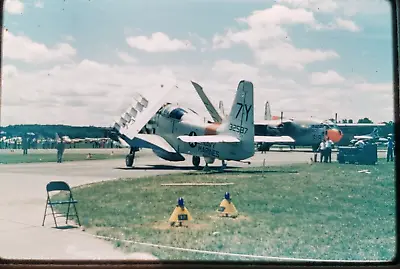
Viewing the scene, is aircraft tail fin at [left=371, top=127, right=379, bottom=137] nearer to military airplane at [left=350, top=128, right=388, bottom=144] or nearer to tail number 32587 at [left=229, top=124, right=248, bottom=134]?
military airplane at [left=350, top=128, right=388, bottom=144]

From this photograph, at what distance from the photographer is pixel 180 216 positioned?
3477 millimetres

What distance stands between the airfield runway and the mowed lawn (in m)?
0.14

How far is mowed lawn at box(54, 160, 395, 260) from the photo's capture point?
330cm

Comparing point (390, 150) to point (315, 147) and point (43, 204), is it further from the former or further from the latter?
point (43, 204)

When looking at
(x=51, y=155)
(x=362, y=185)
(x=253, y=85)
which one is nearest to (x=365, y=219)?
(x=362, y=185)

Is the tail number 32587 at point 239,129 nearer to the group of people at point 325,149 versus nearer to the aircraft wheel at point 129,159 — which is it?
the group of people at point 325,149

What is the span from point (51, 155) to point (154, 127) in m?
1.31

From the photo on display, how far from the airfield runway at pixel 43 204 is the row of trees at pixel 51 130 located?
22 centimetres

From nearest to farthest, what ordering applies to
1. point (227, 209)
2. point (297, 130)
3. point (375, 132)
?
point (227, 209) < point (375, 132) < point (297, 130)

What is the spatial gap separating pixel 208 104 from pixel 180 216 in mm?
1285

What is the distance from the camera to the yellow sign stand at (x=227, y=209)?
11.7ft

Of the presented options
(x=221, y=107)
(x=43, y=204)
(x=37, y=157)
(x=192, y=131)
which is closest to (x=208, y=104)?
(x=221, y=107)

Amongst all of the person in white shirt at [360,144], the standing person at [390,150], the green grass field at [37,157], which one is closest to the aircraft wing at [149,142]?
the green grass field at [37,157]

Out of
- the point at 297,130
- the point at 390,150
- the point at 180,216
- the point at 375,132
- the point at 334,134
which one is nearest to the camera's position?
the point at 180,216
